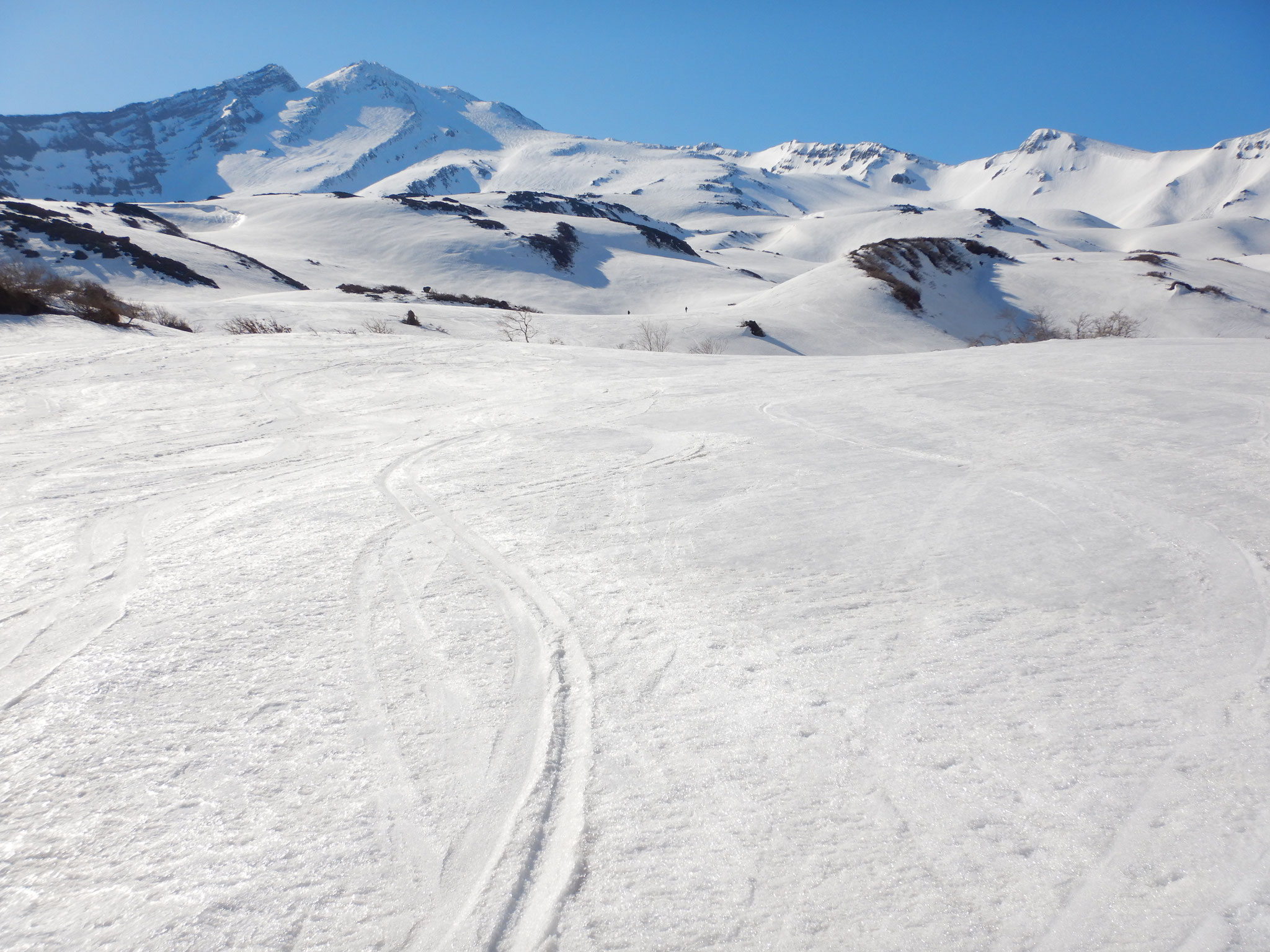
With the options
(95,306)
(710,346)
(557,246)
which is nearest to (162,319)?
(95,306)

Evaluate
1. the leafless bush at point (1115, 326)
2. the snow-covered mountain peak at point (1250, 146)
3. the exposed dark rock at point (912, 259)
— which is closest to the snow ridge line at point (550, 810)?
the exposed dark rock at point (912, 259)

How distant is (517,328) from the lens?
17547mm

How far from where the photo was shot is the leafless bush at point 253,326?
1341 centimetres

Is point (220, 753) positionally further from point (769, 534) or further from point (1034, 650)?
point (1034, 650)

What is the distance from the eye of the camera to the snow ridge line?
1238 mm

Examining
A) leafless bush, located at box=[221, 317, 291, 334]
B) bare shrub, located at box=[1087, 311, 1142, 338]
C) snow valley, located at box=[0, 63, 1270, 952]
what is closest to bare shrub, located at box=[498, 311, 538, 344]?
leafless bush, located at box=[221, 317, 291, 334]

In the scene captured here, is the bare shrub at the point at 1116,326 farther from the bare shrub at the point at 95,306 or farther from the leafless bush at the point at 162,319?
the bare shrub at the point at 95,306

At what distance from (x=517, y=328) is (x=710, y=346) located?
566cm

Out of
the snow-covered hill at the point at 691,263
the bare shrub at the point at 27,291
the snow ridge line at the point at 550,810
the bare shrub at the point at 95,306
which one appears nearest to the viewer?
the snow ridge line at the point at 550,810

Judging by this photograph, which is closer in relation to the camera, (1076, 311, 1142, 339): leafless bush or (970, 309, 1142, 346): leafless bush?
(1076, 311, 1142, 339): leafless bush

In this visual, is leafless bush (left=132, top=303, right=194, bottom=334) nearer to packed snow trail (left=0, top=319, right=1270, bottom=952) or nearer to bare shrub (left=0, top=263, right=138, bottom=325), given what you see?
bare shrub (left=0, top=263, right=138, bottom=325)

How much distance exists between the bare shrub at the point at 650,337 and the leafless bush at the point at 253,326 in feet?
28.2

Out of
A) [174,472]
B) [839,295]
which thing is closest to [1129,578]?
[174,472]

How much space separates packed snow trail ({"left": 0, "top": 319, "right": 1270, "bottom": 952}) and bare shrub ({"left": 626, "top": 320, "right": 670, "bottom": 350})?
1403cm
